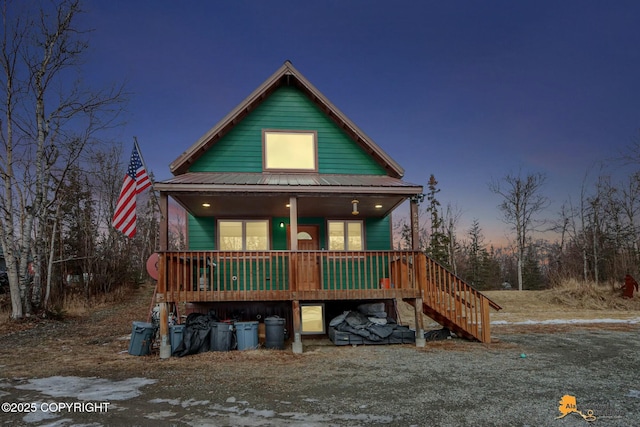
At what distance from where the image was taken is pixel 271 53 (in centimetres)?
2419

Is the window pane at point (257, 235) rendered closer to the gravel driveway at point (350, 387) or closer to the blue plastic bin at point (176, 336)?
the blue plastic bin at point (176, 336)

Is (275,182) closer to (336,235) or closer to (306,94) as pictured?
(336,235)

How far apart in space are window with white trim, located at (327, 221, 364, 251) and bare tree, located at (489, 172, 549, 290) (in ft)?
78.9

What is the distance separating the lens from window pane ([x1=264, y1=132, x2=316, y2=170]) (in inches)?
508

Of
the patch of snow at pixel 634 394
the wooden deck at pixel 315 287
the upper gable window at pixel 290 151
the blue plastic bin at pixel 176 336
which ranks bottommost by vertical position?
the patch of snow at pixel 634 394

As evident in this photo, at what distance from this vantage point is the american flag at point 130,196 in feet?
34.7

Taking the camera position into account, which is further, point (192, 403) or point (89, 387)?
point (89, 387)

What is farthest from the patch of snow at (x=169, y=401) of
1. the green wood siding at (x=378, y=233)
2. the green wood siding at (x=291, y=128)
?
the green wood siding at (x=378, y=233)

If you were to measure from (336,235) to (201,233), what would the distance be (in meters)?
4.56

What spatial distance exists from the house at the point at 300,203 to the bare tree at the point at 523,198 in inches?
944

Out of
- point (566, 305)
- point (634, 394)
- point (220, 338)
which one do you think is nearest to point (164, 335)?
point (220, 338)

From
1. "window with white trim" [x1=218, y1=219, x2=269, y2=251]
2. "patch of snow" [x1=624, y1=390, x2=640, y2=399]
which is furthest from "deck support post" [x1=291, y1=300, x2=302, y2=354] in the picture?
"patch of snow" [x1=624, y1=390, x2=640, y2=399]

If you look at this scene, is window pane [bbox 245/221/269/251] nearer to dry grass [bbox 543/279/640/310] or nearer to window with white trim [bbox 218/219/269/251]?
window with white trim [bbox 218/219/269/251]

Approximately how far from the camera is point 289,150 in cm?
1310
